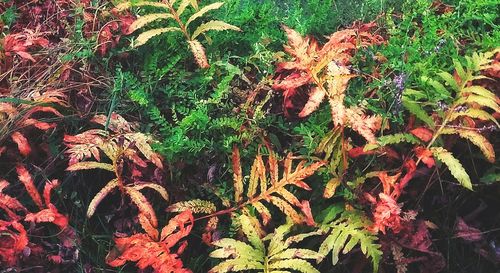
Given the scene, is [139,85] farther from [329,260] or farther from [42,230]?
[329,260]

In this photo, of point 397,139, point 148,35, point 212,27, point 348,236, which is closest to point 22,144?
point 148,35

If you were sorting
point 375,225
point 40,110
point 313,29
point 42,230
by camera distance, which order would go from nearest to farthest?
point 375,225
point 42,230
point 40,110
point 313,29

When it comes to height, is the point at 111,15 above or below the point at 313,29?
above

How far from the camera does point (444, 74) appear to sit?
77.2 inches

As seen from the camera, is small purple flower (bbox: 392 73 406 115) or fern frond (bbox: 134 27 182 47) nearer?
small purple flower (bbox: 392 73 406 115)

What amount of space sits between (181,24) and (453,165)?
1.18 metres

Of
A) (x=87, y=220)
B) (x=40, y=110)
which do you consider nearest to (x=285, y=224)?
(x=87, y=220)

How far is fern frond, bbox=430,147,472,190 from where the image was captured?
1751mm

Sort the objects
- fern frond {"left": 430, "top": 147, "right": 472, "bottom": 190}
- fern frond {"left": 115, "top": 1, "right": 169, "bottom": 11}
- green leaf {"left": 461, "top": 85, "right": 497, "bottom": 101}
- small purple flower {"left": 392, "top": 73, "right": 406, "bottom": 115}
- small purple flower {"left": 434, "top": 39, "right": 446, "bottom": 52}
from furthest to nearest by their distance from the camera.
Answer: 1. fern frond {"left": 115, "top": 1, "right": 169, "bottom": 11}
2. small purple flower {"left": 434, "top": 39, "right": 446, "bottom": 52}
3. small purple flower {"left": 392, "top": 73, "right": 406, "bottom": 115}
4. green leaf {"left": 461, "top": 85, "right": 497, "bottom": 101}
5. fern frond {"left": 430, "top": 147, "right": 472, "bottom": 190}

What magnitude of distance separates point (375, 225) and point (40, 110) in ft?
4.51

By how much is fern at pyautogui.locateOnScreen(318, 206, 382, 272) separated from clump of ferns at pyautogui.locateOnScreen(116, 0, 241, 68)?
788 mm

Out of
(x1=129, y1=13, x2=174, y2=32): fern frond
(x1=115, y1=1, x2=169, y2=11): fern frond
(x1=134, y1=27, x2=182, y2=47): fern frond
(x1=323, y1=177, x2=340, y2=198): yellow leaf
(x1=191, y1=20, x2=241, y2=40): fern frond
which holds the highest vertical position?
(x1=115, y1=1, x2=169, y2=11): fern frond

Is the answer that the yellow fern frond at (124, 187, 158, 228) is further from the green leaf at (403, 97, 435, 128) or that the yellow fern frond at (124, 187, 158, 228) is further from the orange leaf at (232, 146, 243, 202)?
the green leaf at (403, 97, 435, 128)

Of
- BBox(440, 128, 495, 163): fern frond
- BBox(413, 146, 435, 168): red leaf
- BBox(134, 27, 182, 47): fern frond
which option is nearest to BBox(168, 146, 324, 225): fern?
BBox(413, 146, 435, 168): red leaf
